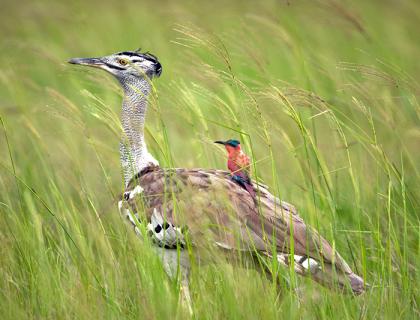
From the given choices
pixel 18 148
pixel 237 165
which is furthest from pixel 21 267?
pixel 18 148

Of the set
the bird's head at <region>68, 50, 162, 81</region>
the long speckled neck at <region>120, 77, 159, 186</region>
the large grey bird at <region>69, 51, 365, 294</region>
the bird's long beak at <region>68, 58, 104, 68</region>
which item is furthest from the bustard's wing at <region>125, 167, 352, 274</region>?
the bird's long beak at <region>68, 58, 104, 68</region>

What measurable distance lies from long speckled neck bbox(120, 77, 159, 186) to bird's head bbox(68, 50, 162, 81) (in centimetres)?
4

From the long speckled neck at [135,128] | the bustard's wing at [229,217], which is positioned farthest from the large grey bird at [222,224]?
the long speckled neck at [135,128]

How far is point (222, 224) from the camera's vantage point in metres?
3.10

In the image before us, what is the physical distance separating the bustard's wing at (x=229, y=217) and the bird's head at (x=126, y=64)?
662 mm

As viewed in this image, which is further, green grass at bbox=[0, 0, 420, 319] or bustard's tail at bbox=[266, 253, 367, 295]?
bustard's tail at bbox=[266, 253, 367, 295]

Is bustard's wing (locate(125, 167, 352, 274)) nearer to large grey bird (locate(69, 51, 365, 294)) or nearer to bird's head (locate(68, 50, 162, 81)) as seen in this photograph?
large grey bird (locate(69, 51, 365, 294))

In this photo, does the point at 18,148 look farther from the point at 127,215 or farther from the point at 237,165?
the point at 237,165

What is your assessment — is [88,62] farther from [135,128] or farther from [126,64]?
[135,128]

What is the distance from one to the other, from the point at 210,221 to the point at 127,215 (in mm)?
424

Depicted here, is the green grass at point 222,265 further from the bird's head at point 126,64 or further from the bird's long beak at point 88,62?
the bird's head at point 126,64

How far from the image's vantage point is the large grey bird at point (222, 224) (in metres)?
2.91

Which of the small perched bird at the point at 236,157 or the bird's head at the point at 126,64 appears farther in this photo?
the bird's head at the point at 126,64

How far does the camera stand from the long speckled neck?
3.75 m
